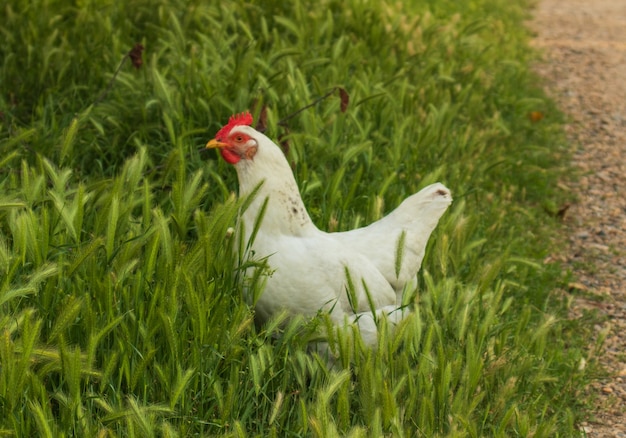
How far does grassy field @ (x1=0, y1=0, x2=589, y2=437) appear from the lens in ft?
9.12

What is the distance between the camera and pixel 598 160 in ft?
21.7

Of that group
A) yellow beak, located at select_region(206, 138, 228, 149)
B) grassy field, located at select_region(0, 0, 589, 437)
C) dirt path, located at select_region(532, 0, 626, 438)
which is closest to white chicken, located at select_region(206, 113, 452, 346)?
yellow beak, located at select_region(206, 138, 228, 149)

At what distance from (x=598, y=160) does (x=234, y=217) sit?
158 inches

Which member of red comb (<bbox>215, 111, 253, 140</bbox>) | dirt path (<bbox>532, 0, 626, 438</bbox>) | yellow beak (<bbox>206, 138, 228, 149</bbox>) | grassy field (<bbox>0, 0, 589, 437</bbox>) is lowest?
dirt path (<bbox>532, 0, 626, 438</bbox>)

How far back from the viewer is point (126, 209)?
3.21m

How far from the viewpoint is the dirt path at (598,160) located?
418 cm

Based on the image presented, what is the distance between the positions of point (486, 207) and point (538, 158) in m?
1.34

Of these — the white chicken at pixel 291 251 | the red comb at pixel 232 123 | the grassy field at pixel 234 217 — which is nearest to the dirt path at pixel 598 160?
the grassy field at pixel 234 217

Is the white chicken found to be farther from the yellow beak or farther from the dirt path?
the dirt path

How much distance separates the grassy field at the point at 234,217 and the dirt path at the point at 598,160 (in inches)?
6.1

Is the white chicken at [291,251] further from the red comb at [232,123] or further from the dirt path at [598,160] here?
the dirt path at [598,160]

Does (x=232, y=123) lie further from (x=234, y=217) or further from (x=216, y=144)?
(x=234, y=217)

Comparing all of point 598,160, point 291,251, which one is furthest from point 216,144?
point 598,160

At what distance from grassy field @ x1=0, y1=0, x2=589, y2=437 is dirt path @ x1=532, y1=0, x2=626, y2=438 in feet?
0.51
